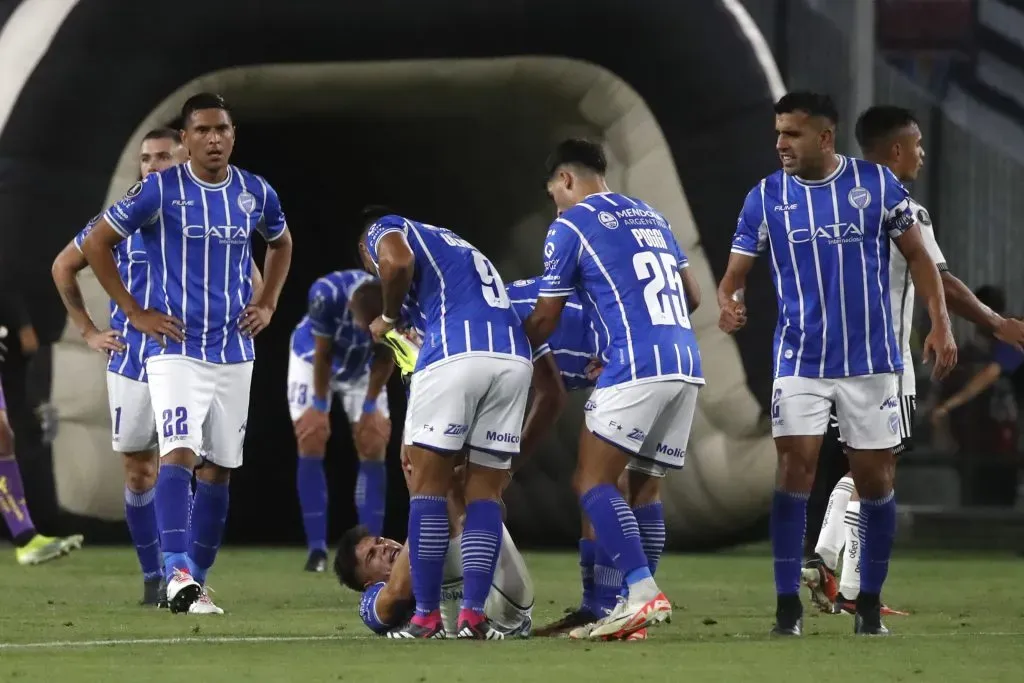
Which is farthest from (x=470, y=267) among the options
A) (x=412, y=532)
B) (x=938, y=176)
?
(x=938, y=176)

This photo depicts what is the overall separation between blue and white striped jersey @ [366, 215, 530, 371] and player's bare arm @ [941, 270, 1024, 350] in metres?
1.54

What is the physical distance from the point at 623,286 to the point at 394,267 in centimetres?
72

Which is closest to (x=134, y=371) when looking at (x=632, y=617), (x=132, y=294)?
(x=132, y=294)

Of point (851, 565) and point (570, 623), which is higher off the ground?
point (851, 565)

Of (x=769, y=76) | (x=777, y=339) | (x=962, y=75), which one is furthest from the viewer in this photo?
(x=962, y=75)

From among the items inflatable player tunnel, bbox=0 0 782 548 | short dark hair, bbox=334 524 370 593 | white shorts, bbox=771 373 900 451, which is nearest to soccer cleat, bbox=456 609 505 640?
short dark hair, bbox=334 524 370 593

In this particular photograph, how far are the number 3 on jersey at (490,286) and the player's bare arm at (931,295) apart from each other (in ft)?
4.22

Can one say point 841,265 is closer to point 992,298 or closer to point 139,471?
point 139,471

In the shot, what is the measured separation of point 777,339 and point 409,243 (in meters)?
1.27

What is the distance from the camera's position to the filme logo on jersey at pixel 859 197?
6312 millimetres

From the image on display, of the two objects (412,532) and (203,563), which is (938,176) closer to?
(203,563)

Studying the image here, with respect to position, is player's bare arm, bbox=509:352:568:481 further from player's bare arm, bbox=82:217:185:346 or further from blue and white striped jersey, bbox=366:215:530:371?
player's bare arm, bbox=82:217:185:346

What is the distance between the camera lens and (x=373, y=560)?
21.4ft

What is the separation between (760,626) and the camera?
22.5 ft
